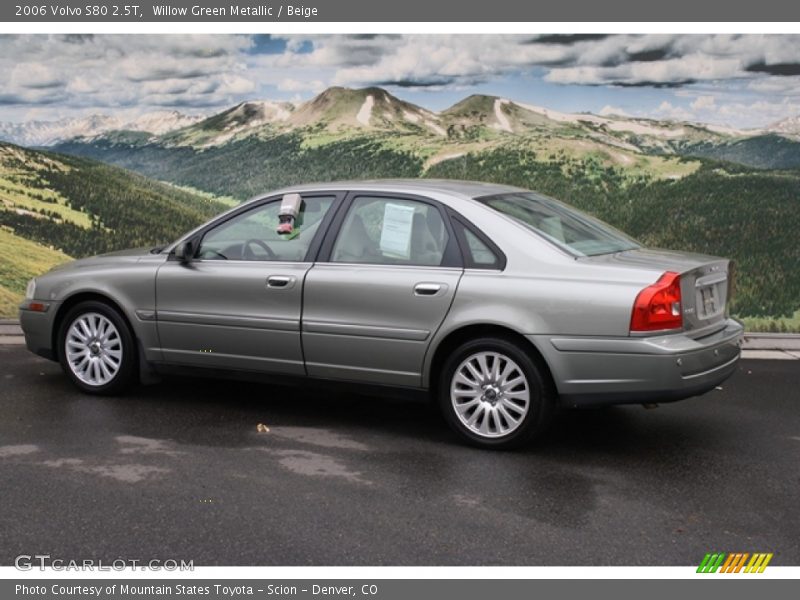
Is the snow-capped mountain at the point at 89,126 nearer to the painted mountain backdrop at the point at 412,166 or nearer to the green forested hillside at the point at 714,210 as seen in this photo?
the painted mountain backdrop at the point at 412,166

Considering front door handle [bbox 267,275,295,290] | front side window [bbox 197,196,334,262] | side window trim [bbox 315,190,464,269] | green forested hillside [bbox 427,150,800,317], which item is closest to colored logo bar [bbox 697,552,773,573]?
side window trim [bbox 315,190,464,269]

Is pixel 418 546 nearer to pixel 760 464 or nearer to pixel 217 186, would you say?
pixel 760 464

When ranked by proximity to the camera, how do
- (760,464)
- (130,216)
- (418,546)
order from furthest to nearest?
(130,216), (760,464), (418,546)

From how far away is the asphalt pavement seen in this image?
444 cm

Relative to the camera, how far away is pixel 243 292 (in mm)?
6656

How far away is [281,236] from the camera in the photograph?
22.1ft

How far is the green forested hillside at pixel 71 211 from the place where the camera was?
38.6 feet

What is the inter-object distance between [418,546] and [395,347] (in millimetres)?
1869

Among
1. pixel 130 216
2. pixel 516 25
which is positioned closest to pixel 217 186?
pixel 130 216

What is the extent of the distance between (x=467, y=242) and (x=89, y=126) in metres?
8.01

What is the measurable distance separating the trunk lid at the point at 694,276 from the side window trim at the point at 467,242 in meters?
0.47

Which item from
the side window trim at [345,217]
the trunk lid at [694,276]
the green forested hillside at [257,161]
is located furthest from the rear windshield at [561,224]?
the green forested hillside at [257,161]

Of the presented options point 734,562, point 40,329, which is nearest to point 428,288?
point 734,562

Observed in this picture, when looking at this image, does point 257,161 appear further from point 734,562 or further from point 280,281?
point 734,562
